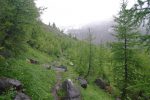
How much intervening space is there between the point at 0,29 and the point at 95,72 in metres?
24.7

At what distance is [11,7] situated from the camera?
2255cm

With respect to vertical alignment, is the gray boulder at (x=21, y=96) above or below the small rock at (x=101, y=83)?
above

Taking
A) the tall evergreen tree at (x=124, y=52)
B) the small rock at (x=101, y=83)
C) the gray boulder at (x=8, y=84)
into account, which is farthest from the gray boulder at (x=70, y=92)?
the small rock at (x=101, y=83)

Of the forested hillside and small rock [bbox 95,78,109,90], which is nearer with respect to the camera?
the forested hillside

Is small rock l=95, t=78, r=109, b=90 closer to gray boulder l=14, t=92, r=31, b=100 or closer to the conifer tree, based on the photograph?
the conifer tree

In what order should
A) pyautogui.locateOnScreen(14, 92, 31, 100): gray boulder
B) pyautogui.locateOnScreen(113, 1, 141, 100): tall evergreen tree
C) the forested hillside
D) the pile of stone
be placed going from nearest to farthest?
1. the forested hillside
2. pyautogui.locateOnScreen(14, 92, 31, 100): gray boulder
3. the pile of stone
4. pyautogui.locateOnScreen(113, 1, 141, 100): tall evergreen tree

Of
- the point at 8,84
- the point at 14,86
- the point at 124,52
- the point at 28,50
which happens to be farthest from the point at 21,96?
the point at 124,52

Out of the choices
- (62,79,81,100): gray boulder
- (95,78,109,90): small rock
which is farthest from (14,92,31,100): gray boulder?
(95,78,109,90): small rock

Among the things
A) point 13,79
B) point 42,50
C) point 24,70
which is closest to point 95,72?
point 24,70

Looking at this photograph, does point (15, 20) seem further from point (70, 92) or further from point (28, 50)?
point (70, 92)

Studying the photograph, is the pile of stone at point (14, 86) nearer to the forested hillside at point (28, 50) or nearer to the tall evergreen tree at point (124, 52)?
the forested hillside at point (28, 50)

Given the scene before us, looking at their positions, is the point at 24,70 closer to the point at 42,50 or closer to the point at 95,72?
the point at 95,72

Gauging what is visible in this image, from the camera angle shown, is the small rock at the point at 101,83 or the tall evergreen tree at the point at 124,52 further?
the small rock at the point at 101,83

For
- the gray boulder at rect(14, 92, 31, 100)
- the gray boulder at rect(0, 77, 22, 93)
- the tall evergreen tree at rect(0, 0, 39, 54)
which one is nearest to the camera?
the gray boulder at rect(14, 92, 31, 100)
